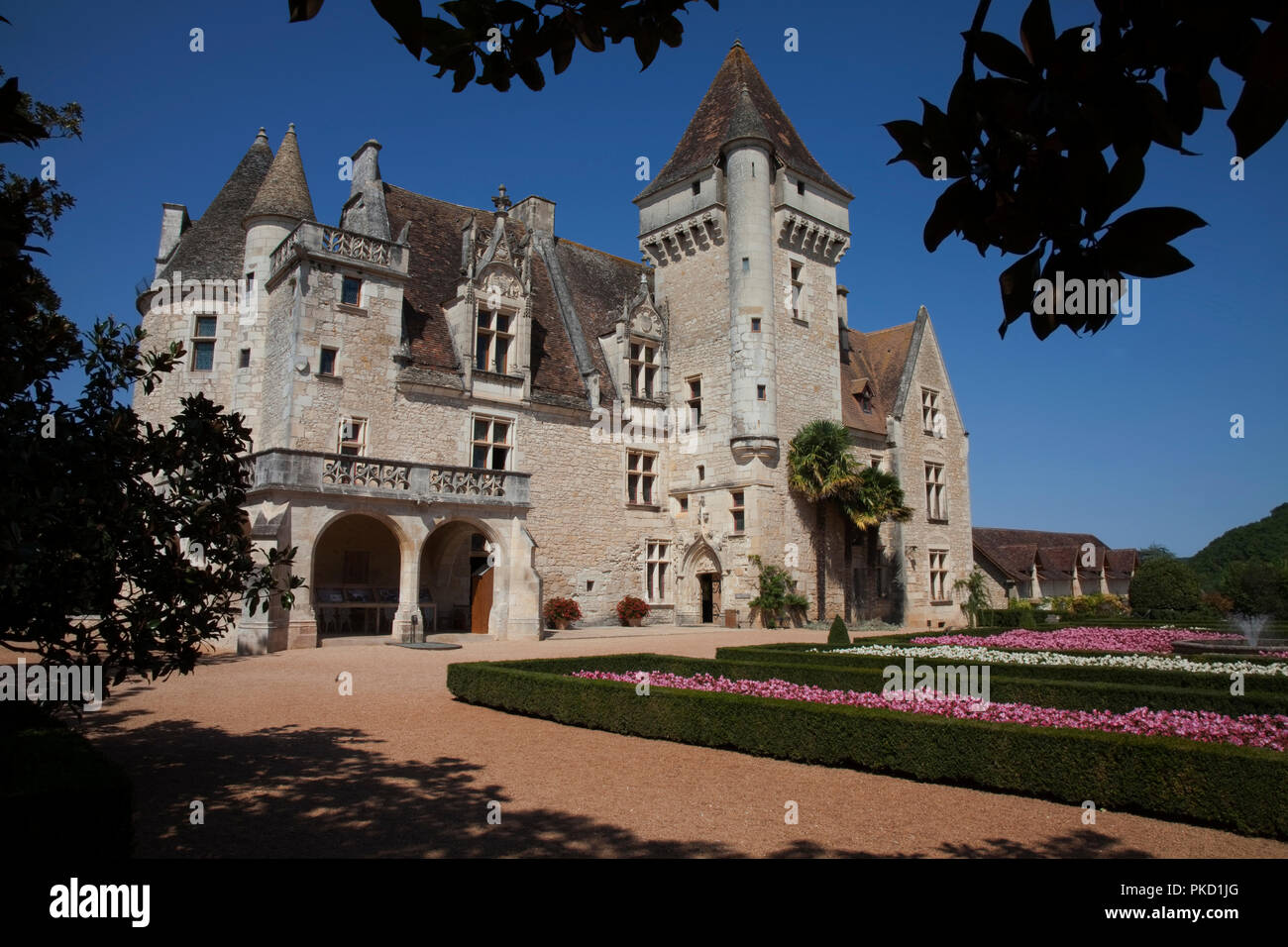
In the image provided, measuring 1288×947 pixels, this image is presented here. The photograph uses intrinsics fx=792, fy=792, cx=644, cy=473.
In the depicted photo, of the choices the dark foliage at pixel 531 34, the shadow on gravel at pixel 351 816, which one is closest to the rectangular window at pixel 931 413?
the shadow on gravel at pixel 351 816

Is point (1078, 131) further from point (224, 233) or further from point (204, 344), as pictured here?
point (224, 233)

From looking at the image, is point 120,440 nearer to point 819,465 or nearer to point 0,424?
point 0,424

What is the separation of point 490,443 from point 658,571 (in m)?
7.44

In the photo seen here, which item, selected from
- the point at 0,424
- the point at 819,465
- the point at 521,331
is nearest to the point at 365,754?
the point at 0,424

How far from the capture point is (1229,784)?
5.67 meters

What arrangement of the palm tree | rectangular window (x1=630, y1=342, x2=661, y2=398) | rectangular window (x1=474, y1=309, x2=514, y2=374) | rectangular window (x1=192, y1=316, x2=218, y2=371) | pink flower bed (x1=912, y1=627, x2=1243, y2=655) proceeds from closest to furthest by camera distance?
1. pink flower bed (x1=912, y1=627, x2=1243, y2=655)
2. rectangular window (x1=192, y1=316, x2=218, y2=371)
3. rectangular window (x1=474, y1=309, x2=514, y2=374)
4. the palm tree
5. rectangular window (x1=630, y1=342, x2=661, y2=398)

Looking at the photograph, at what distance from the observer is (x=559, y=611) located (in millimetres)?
23000

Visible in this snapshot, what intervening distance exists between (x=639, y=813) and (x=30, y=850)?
144 inches

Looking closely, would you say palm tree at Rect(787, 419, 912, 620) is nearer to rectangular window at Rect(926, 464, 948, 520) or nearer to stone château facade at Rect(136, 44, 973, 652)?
stone château facade at Rect(136, 44, 973, 652)

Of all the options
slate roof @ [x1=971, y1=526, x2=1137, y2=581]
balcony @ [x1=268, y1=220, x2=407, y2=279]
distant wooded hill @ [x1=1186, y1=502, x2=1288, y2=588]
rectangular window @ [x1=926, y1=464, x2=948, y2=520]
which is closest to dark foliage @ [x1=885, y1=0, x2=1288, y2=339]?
balcony @ [x1=268, y1=220, x2=407, y2=279]

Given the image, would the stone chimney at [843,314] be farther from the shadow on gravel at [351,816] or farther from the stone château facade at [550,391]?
the shadow on gravel at [351,816]

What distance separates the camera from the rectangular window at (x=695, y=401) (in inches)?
1059

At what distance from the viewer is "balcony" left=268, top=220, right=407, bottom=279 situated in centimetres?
1916

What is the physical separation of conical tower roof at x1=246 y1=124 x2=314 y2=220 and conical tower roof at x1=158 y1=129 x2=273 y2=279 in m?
1.08
